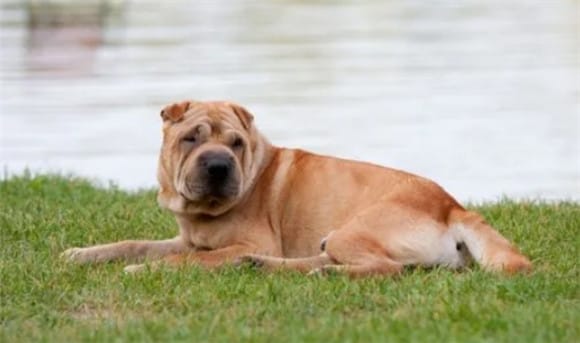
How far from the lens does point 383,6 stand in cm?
2955

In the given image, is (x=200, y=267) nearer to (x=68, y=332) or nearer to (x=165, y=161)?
(x=165, y=161)

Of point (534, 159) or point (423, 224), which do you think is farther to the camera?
point (534, 159)

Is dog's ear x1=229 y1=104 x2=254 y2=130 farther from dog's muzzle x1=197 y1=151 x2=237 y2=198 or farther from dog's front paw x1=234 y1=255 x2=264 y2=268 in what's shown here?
dog's front paw x1=234 y1=255 x2=264 y2=268

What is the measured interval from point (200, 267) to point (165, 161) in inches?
29.1

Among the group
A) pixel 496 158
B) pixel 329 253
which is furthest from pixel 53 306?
pixel 496 158

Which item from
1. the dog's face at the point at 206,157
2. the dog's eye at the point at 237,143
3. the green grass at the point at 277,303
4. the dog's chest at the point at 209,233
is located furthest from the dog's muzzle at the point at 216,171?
the green grass at the point at 277,303

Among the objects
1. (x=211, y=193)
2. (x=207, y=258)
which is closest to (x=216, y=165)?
(x=211, y=193)

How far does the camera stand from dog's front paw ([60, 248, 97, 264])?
27.2ft

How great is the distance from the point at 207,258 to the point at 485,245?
1.34m

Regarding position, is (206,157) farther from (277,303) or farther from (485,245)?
(485,245)

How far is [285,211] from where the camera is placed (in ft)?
27.8

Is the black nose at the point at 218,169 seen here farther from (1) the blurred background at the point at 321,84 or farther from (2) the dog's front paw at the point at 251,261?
(1) the blurred background at the point at 321,84

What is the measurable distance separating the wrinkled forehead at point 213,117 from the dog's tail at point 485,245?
1.18 meters

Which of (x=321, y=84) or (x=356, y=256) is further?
(x=321, y=84)
